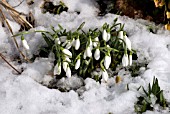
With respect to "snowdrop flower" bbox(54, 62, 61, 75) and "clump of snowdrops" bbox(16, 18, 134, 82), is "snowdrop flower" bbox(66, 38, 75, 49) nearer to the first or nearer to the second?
"clump of snowdrops" bbox(16, 18, 134, 82)

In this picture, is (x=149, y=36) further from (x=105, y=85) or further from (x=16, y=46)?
(x=16, y=46)

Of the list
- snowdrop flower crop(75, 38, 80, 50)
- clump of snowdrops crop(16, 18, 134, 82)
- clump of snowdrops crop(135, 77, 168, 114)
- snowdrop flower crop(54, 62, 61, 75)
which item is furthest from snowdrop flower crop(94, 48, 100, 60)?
clump of snowdrops crop(135, 77, 168, 114)

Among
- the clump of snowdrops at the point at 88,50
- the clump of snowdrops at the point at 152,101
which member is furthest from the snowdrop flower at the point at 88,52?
the clump of snowdrops at the point at 152,101

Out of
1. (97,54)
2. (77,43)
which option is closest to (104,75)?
(97,54)

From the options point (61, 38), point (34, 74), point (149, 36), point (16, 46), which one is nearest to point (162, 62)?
point (149, 36)

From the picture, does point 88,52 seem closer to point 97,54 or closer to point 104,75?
point 97,54

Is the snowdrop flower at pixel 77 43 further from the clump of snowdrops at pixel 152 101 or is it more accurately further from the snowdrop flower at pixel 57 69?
the clump of snowdrops at pixel 152 101
